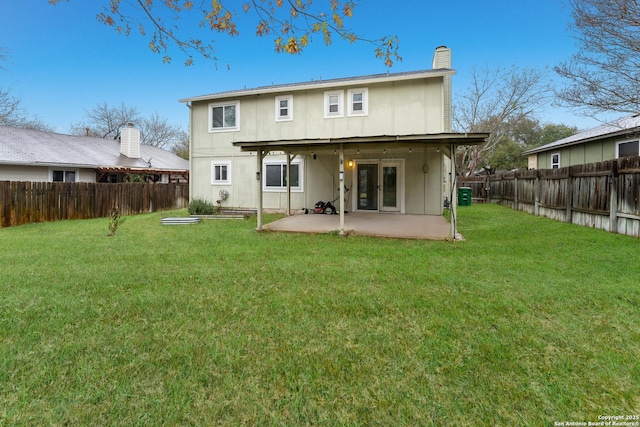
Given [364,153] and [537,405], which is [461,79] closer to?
[364,153]

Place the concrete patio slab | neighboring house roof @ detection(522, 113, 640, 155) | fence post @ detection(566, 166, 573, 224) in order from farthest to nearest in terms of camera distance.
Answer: neighboring house roof @ detection(522, 113, 640, 155)
fence post @ detection(566, 166, 573, 224)
the concrete patio slab

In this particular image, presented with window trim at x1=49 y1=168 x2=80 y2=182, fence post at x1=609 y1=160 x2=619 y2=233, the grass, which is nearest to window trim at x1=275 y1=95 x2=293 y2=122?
the grass

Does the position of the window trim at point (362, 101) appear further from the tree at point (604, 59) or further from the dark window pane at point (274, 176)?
the tree at point (604, 59)

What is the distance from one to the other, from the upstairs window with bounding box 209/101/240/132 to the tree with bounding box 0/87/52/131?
52.5 feet

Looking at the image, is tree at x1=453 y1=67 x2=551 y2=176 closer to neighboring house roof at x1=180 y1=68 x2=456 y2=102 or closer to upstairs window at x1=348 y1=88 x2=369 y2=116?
neighboring house roof at x1=180 y1=68 x2=456 y2=102

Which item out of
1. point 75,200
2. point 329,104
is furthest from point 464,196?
point 75,200

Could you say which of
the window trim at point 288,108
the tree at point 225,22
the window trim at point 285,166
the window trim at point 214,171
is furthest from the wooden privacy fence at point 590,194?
the window trim at point 214,171

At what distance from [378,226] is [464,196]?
10110 mm

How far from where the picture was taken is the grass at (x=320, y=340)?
2.05m

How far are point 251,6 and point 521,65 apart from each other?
2352cm

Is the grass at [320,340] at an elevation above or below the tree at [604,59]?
below

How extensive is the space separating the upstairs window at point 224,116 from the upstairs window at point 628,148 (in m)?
14.9

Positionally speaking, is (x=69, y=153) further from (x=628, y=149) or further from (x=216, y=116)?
(x=628, y=149)

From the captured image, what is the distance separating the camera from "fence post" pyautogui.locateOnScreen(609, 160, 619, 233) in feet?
25.7
